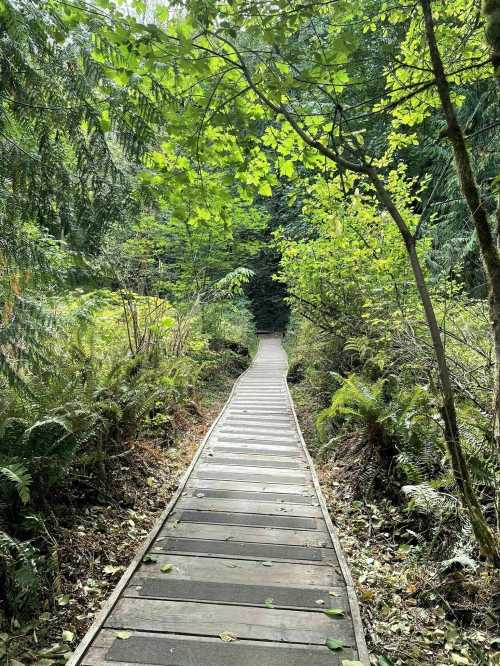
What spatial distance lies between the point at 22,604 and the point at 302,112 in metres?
3.99

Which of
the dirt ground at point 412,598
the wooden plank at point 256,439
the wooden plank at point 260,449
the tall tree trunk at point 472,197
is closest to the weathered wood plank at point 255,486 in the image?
the dirt ground at point 412,598

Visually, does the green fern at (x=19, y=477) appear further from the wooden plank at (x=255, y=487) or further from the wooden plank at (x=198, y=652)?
the wooden plank at (x=255, y=487)

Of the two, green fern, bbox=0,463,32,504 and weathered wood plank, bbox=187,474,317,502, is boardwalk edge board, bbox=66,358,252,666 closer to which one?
weathered wood plank, bbox=187,474,317,502

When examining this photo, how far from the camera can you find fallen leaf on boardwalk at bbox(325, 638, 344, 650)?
2422 mm

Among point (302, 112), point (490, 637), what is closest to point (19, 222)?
point (302, 112)

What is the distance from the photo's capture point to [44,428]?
3.32 metres

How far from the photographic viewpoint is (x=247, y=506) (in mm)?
4285

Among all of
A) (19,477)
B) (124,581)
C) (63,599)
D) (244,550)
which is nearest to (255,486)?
(244,550)

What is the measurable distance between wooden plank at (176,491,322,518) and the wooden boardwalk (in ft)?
0.03

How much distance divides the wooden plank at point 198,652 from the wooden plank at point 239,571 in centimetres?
56

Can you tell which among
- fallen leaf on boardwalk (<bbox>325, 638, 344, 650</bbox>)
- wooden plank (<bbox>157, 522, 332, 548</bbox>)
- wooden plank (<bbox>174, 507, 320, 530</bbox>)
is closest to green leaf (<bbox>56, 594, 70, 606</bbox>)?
wooden plank (<bbox>157, 522, 332, 548</bbox>)

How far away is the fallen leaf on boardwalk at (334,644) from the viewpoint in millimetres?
2422

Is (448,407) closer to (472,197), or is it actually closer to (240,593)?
(472,197)

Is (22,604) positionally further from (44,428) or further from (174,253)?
(174,253)
